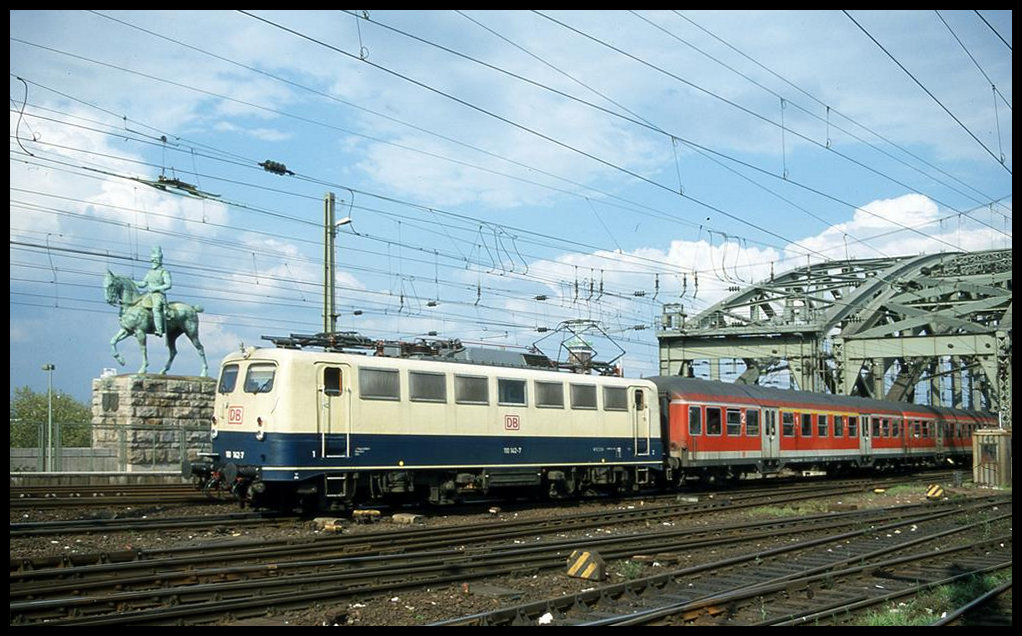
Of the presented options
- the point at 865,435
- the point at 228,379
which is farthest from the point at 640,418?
the point at 865,435

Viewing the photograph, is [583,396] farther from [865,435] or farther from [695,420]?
[865,435]

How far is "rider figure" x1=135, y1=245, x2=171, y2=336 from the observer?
29.4 metres

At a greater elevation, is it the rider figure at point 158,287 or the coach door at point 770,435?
the rider figure at point 158,287

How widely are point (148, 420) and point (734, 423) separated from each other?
17555 millimetres

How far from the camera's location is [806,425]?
3344cm

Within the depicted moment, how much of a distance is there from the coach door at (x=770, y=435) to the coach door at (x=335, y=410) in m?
16.6

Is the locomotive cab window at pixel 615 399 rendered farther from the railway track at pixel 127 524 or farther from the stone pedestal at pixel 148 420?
the stone pedestal at pixel 148 420

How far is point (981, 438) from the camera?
106 ft

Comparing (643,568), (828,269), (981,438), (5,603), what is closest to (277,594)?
(5,603)

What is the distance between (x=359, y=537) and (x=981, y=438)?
83.3 feet

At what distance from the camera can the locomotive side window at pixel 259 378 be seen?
18.2 meters

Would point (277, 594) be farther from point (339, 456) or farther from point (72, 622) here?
point (339, 456)

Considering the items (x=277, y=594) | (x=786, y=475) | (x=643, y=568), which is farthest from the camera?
(x=786, y=475)

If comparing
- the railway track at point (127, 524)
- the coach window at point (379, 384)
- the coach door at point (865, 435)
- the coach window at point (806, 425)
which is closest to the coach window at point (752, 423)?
the coach window at point (806, 425)
